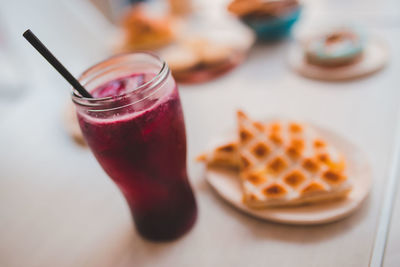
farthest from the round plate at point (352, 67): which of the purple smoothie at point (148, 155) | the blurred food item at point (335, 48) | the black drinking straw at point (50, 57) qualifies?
the black drinking straw at point (50, 57)

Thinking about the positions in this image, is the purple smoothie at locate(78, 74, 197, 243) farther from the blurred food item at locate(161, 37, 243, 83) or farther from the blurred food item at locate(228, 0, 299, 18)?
the blurred food item at locate(228, 0, 299, 18)

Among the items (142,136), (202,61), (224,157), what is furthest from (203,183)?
(202,61)

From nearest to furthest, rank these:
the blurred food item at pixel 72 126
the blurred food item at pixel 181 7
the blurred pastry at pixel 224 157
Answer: the blurred pastry at pixel 224 157, the blurred food item at pixel 72 126, the blurred food item at pixel 181 7

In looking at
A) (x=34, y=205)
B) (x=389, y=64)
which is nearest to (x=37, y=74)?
(x=34, y=205)

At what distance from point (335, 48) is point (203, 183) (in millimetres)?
663

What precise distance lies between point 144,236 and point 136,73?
31cm

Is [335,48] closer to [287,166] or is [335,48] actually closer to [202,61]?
[202,61]

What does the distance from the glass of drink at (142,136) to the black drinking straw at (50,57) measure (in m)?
0.01

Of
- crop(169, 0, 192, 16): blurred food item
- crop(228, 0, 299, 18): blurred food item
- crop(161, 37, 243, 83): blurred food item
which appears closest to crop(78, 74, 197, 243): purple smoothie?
crop(161, 37, 243, 83): blurred food item

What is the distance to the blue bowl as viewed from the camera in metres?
1.20

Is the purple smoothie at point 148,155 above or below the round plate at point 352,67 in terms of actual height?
above

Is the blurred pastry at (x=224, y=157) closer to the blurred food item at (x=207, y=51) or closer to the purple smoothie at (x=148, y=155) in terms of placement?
the purple smoothie at (x=148, y=155)

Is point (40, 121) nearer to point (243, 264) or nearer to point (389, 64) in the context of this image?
point (243, 264)

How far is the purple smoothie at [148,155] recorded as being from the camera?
0.50m
